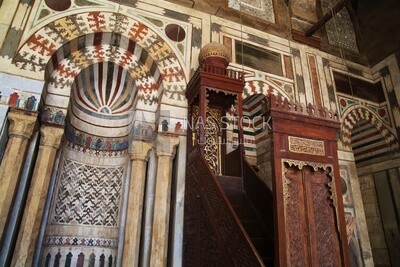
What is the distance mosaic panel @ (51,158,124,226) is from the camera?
4.36 m

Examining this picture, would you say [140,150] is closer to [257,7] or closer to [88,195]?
[88,195]

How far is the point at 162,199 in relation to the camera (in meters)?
3.74

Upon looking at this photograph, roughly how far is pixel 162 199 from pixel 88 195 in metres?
1.53

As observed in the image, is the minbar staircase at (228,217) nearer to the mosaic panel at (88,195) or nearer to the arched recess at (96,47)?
the arched recess at (96,47)

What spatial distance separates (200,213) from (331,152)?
1463 mm

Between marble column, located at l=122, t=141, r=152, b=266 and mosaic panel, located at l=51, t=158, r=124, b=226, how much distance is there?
852 mm

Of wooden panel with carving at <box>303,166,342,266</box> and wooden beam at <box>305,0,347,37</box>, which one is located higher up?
wooden beam at <box>305,0,347,37</box>

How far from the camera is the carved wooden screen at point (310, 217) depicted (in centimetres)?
211

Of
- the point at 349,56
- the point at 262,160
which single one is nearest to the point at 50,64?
the point at 262,160

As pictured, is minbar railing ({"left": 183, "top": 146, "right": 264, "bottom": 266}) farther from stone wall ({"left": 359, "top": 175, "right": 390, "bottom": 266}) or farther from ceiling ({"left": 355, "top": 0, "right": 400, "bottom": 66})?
ceiling ({"left": 355, "top": 0, "right": 400, "bottom": 66})

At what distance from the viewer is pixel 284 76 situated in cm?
540

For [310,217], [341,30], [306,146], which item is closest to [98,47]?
[306,146]

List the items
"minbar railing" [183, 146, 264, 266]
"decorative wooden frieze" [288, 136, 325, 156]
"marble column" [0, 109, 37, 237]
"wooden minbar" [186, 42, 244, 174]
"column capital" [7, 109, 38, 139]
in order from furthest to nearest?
"wooden minbar" [186, 42, 244, 174]
"column capital" [7, 109, 38, 139]
"marble column" [0, 109, 37, 237]
"decorative wooden frieze" [288, 136, 325, 156]
"minbar railing" [183, 146, 264, 266]

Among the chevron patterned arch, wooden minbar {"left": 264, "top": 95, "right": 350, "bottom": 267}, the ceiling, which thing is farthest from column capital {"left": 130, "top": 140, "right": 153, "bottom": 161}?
the ceiling
